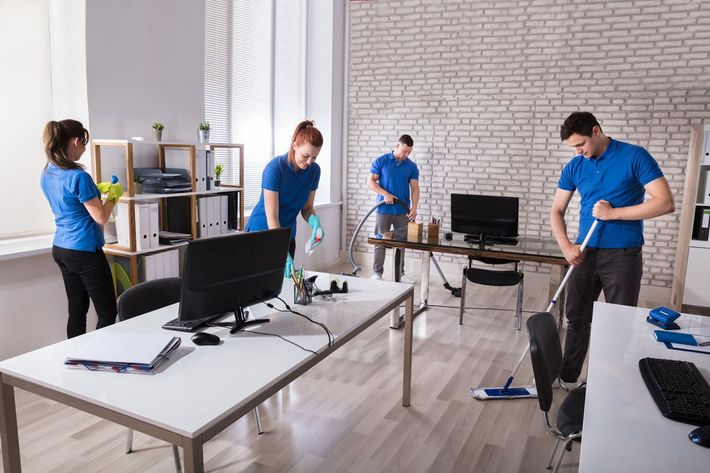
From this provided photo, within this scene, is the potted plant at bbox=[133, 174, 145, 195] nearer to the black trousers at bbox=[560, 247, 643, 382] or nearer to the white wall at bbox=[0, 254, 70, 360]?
the white wall at bbox=[0, 254, 70, 360]

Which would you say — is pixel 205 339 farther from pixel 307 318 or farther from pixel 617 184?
pixel 617 184

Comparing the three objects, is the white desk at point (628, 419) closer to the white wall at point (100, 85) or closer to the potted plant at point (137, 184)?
the potted plant at point (137, 184)

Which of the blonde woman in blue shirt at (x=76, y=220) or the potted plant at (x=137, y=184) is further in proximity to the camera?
the potted plant at (x=137, y=184)

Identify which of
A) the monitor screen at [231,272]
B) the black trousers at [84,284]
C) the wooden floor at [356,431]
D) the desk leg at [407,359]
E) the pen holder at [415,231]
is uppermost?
the monitor screen at [231,272]

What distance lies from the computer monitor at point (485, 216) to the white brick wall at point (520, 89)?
1.87m

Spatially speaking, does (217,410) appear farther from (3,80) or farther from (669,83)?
(669,83)

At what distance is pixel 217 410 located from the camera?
5.22ft

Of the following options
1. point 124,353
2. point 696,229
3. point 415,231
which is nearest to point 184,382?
point 124,353

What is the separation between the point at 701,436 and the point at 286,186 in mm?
2427

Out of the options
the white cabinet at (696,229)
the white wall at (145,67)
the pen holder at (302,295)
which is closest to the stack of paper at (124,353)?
the pen holder at (302,295)

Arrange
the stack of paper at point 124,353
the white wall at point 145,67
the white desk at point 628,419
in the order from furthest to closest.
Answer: the white wall at point 145,67
the stack of paper at point 124,353
the white desk at point 628,419

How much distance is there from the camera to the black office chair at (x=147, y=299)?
8.25 feet

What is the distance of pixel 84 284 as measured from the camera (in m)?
3.45

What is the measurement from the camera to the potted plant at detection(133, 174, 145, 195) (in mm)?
4082
